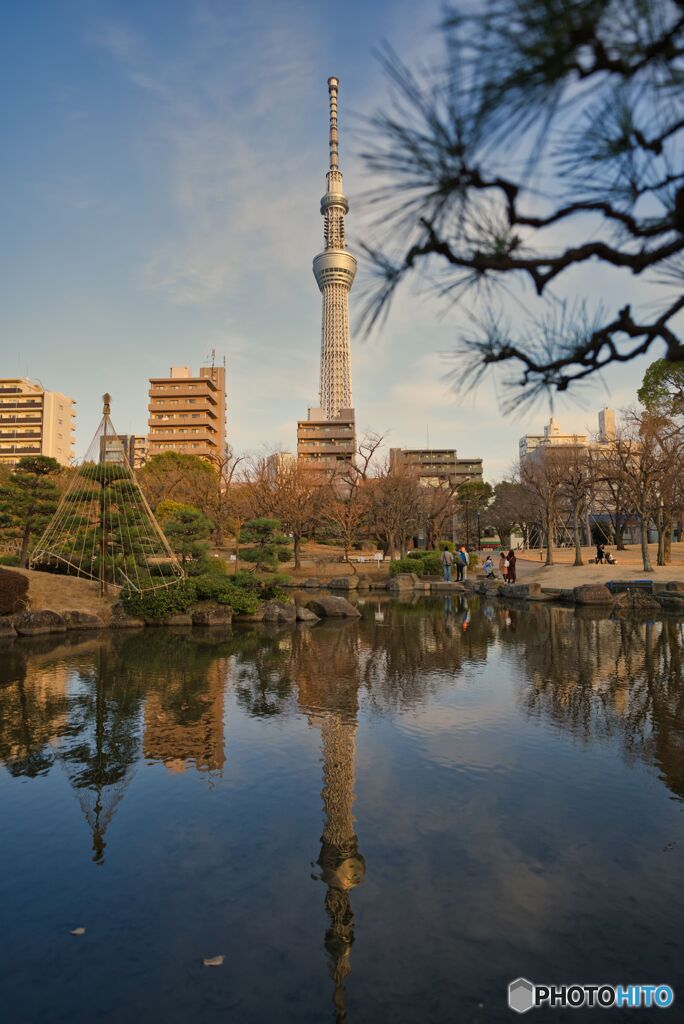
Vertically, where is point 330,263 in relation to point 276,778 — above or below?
above

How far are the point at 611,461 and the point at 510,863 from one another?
28.5m

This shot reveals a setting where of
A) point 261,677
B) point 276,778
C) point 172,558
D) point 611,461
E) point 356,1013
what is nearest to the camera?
point 356,1013

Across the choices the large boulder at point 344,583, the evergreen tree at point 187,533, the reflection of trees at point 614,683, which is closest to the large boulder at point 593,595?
the reflection of trees at point 614,683

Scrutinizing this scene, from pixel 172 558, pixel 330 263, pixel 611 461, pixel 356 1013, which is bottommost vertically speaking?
pixel 356 1013

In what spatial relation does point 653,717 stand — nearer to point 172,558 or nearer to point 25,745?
point 25,745

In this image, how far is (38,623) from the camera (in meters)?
14.0

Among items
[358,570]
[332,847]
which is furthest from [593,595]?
[332,847]

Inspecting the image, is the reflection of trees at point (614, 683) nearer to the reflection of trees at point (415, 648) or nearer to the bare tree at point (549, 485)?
the reflection of trees at point (415, 648)

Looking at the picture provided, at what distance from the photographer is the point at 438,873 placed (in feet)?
12.1

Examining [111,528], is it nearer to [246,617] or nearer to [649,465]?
[246,617]

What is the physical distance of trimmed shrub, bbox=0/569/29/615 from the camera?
14016mm

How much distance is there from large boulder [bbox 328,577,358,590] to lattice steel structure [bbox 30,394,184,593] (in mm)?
10352

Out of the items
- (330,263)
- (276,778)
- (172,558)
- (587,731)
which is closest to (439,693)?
(587,731)

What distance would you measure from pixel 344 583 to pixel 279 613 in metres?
10.6
